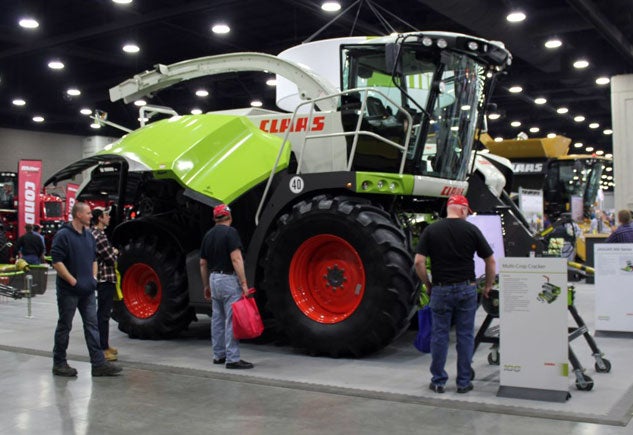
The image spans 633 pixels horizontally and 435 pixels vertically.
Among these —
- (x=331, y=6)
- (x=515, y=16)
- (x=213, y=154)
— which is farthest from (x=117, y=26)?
(x=515, y=16)

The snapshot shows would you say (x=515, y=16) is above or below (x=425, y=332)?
above

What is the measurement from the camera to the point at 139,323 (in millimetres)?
9141

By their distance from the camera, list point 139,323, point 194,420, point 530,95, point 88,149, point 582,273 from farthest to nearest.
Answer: point 88,149 < point 530,95 < point 139,323 < point 582,273 < point 194,420

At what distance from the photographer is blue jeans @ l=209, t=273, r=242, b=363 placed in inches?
284

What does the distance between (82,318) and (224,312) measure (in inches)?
54.8

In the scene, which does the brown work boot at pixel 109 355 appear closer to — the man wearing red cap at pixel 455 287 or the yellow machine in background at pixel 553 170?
the man wearing red cap at pixel 455 287

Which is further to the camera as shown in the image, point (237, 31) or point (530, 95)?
point (530, 95)

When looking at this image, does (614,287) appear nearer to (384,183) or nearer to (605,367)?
(605,367)

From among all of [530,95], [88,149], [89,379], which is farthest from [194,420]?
[88,149]

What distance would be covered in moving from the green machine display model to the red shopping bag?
2.49ft

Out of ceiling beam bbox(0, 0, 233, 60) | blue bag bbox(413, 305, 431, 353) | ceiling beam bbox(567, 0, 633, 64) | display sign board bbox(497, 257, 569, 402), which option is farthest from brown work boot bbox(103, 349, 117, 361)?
ceiling beam bbox(567, 0, 633, 64)

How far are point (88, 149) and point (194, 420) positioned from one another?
29.8m

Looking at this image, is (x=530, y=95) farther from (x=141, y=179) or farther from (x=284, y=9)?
(x=141, y=179)

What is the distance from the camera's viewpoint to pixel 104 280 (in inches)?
297
